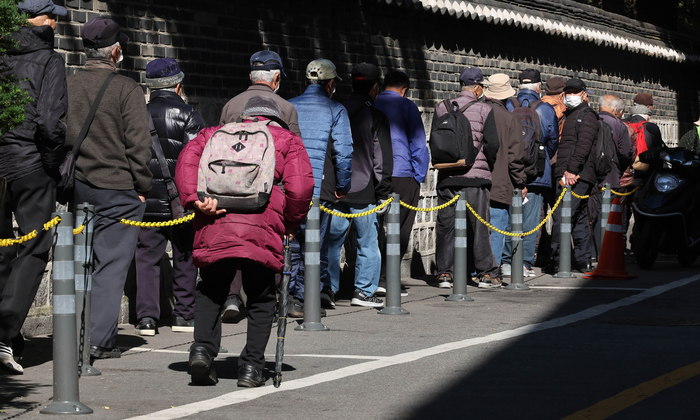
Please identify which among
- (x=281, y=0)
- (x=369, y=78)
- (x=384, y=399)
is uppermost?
(x=281, y=0)

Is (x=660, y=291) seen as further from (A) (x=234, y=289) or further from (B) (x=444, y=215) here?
(A) (x=234, y=289)

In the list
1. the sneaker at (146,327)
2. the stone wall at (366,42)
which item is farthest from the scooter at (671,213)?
the sneaker at (146,327)

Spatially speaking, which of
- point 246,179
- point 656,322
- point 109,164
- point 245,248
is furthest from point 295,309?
point 246,179

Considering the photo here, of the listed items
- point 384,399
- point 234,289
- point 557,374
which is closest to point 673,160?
point 234,289

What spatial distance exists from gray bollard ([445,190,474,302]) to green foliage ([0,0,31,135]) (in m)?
5.87

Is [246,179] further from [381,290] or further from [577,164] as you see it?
[577,164]

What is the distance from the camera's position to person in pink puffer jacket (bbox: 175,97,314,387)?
685cm

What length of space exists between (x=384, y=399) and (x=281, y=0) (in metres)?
6.77

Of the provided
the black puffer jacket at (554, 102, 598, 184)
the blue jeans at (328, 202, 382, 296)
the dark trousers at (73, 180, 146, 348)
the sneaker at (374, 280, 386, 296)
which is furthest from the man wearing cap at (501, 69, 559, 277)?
the dark trousers at (73, 180, 146, 348)

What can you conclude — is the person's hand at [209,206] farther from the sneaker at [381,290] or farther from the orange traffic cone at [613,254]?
the orange traffic cone at [613,254]

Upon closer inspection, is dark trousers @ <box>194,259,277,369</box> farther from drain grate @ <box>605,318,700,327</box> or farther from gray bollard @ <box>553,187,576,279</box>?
gray bollard @ <box>553,187,576,279</box>

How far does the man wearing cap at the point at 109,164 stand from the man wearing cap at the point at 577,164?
6827 mm

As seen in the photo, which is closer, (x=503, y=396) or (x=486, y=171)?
(x=503, y=396)

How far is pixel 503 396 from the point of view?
21.8 feet
